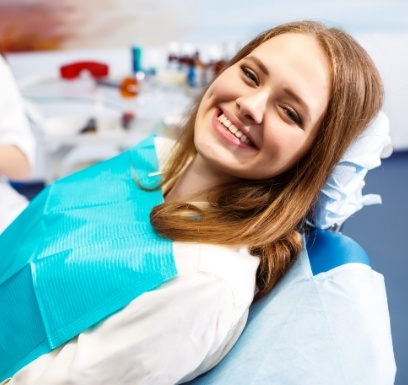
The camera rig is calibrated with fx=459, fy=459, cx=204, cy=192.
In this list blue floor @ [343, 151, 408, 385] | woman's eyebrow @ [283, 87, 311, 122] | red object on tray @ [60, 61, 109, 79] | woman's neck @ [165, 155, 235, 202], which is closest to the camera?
woman's eyebrow @ [283, 87, 311, 122]

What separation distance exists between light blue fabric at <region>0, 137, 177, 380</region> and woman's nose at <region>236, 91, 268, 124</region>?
300 millimetres

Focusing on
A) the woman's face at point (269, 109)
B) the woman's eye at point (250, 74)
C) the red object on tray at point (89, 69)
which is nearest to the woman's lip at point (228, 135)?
the woman's face at point (269, 109)

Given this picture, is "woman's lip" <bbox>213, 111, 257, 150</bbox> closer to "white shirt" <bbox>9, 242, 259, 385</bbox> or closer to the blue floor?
"white shirt" <bbox>9, 242, 259, 385</bbox>

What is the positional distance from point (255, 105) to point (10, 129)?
870 mm

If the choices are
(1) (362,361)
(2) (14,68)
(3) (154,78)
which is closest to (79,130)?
(3) (154,78)

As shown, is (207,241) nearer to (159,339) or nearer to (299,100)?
(159,339)

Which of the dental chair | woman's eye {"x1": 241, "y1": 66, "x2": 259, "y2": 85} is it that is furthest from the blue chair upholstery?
woman's eye {"x1": 241, "y1": 66, "x2": 259, "y2": 85}

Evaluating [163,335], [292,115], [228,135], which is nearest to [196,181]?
[228,135]

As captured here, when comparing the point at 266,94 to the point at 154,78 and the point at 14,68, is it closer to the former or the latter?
the point at 154,78

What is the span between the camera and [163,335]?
2.49ft

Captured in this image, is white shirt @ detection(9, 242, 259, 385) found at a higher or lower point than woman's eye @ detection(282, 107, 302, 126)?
lower

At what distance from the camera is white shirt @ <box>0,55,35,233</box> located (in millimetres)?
1395

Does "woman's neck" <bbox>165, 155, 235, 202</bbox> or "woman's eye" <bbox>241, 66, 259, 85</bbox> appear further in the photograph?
"woman's neck" <bbox>165, 155, 235, 202</bbox>

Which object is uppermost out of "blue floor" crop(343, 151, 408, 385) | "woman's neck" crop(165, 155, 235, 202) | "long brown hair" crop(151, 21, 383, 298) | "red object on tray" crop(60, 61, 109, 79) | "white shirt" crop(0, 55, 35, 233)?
"long brown hair" crop(151, 21, 383, 298)
